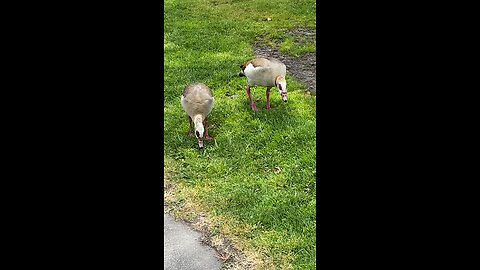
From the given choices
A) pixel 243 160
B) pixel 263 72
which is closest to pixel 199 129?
pixel 243 160

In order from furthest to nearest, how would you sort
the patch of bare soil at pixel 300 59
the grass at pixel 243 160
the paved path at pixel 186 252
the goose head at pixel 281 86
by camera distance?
the patch of bare soil at pixel 300 59, the goose head at pixel 281 86, the grass at pixel 243 160, the paved path at pixel 186 252

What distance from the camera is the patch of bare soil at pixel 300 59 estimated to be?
24.5 ft

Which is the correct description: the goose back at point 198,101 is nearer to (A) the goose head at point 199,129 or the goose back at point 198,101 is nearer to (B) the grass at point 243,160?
(A) the goose head at point 199,129

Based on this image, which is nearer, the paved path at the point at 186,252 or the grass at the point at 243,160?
the paved path at the point at 186,252

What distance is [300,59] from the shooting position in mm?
8328

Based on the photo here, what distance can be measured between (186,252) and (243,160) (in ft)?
5.46

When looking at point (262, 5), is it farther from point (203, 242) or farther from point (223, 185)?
point (203, 242)

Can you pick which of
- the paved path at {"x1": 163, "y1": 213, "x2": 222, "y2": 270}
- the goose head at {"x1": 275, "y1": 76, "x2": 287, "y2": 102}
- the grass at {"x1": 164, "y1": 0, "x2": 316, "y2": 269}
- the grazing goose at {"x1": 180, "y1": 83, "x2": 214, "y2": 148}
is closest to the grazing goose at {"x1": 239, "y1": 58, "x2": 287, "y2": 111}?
the goose head at {"x1": 275, "y1": 76, "x2": 287, "y2": 102}

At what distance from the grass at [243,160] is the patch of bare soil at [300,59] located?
0.49 feet

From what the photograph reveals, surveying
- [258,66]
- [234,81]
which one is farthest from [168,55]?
[258,66]

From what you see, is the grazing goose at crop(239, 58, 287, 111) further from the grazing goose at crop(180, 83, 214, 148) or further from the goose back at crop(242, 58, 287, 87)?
the grazing goose at crop(180, 83, 214, 148)

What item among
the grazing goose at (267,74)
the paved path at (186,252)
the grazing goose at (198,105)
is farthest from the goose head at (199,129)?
the paved path at (186,252)
